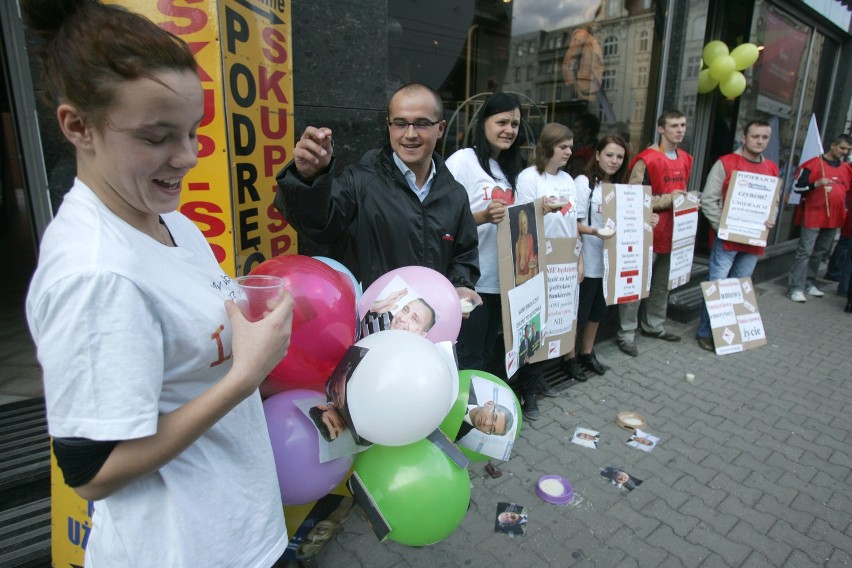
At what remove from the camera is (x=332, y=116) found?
3.24m

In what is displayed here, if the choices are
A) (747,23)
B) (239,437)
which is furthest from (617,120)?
(239,437)

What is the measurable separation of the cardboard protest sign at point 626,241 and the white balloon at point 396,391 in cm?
297

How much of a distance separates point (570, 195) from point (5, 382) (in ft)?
12.9

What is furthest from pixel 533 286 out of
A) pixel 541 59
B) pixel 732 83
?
pixel 732 83

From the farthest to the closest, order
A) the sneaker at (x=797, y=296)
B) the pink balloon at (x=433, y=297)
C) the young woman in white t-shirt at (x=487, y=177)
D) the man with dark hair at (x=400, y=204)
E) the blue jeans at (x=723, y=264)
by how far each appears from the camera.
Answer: the sneaker at (x=797, y=296), the blue jeans at (x=723, y=264), the young woman in white t-shirt at (x=487, y=177), the man with dark hair at (x=400, y=204), the pink balloon at (x=433, y=297)

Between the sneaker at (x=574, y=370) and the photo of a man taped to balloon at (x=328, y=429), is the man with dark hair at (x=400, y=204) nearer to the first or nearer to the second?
the photo of a man taped to balloon at (x=328, y=429)

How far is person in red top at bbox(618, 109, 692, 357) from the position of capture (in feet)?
14.6

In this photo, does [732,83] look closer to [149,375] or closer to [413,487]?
[413,487]

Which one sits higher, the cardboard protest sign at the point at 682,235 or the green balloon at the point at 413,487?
the cardboard protest sign at the point at 682,235

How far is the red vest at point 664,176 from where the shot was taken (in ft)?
14.8

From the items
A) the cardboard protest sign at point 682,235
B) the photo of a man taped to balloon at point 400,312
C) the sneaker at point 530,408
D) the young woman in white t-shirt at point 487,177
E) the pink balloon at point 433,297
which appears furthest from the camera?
the cardboard protest sign at point 682,235

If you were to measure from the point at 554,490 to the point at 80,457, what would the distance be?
2.53 m

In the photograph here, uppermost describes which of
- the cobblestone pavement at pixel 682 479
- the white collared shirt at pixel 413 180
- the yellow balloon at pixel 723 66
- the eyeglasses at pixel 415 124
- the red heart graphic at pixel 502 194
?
the yellow balloon at pixel 723 66

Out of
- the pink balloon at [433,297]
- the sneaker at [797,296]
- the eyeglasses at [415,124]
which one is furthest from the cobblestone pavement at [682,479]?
the sneaker at [797,296]
